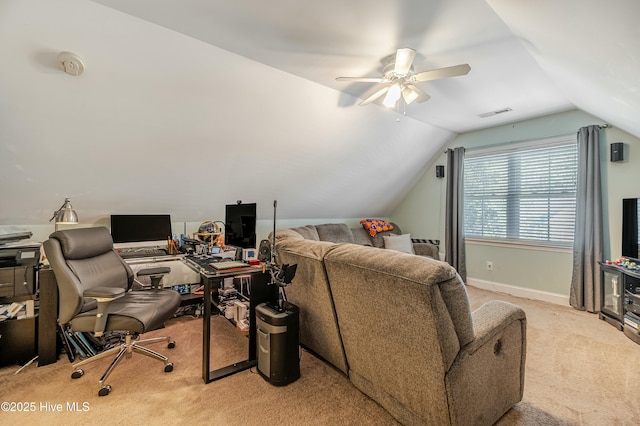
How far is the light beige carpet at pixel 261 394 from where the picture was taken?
5.47 ft

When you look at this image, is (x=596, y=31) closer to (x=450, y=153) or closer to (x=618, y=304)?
(x=618, y=304)

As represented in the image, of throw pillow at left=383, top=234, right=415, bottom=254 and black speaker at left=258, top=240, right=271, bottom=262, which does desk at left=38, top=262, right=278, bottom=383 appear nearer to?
black speaker at left=258, top=240, right=271, bottom=262

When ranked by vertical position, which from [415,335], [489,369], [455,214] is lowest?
[489,369]

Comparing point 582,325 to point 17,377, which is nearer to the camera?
point 17,377

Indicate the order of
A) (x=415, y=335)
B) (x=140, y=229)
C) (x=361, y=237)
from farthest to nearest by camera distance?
(x=361, y=237) < (x=140, y=229) < (x=415, y=335)

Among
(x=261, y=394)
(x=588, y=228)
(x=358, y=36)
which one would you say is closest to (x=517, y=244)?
(x=588, y=228)

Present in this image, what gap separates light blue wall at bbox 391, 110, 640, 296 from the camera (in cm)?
331

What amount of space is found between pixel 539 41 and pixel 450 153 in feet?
9.58

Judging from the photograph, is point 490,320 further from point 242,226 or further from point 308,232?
point 308,232

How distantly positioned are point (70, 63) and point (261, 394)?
2.55 metres

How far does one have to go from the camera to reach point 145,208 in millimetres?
3262

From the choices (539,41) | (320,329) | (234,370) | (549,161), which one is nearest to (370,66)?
(539,41)

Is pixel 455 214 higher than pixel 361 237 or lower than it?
higher

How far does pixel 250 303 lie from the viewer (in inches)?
86.0
